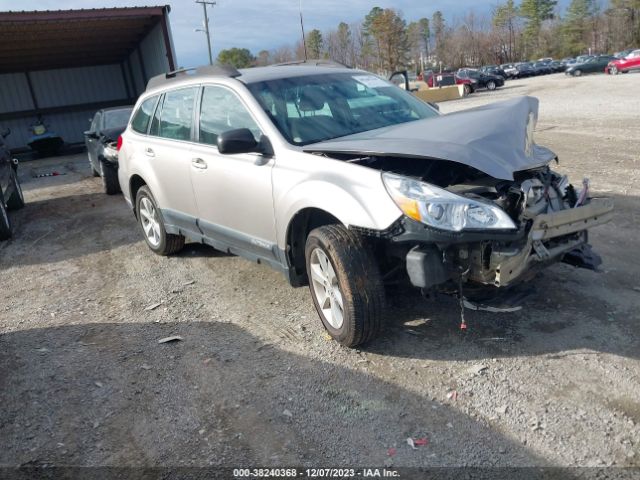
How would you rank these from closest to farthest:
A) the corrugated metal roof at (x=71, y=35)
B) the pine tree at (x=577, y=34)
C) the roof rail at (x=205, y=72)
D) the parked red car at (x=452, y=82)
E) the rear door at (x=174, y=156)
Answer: the roof rail at (x=205, y=72)
the rear door at (x=174, y=156)
the corrugated metal roof at (x=71, y=35)
the parked red car at (x=452, y=82)
the pine tree at (x=577, y=34)

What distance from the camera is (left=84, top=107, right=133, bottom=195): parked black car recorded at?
10.5 m

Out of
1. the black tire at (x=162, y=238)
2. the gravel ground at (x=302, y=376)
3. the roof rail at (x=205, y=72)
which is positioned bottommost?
the gravel ground at (x=302, y=376)

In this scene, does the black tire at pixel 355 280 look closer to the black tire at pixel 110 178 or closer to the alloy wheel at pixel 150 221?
the alloy wheel at pixel 150 221

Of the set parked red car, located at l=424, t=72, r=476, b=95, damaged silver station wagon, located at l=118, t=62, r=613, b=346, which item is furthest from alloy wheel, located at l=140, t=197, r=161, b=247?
parked red car, located at l=424, t=72, r=476, b=95

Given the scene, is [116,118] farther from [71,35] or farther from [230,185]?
[71,35]

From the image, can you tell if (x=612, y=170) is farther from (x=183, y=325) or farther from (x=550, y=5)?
(x=550, y=5)

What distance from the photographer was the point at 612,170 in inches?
319

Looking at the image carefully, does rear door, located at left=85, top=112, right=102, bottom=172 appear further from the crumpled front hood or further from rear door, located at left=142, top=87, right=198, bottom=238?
the crumpled front hood

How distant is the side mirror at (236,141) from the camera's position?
379 centimetres

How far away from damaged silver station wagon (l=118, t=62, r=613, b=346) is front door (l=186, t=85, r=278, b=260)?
15 millimetres

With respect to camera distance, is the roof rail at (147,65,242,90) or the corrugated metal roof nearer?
the roof rail at (147,65,242,90)

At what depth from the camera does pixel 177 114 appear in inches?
206

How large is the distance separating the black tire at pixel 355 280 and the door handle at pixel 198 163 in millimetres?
1585

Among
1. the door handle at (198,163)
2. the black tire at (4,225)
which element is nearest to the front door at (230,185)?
the door handle at (198,163)
